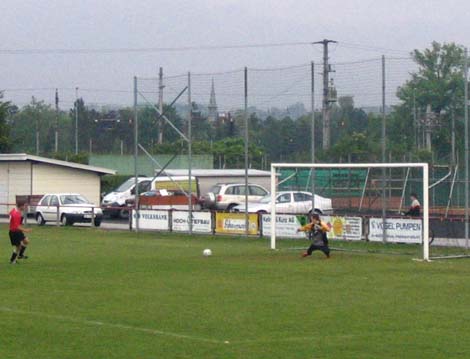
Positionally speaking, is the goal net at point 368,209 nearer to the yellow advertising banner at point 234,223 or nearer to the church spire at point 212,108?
the yellow advertising banner at point 234,223

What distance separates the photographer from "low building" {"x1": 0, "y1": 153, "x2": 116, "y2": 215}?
58.2 meters

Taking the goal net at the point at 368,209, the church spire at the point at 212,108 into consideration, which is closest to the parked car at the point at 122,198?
the church spire at the point at 212,108

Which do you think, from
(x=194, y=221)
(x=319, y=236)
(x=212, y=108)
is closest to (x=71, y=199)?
(x=194, y=221)

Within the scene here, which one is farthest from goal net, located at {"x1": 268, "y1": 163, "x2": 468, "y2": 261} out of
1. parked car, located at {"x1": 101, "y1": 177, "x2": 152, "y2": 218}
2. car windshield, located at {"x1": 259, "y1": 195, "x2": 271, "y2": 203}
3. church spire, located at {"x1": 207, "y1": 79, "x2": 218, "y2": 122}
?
parked car, located at {"x1": 101, "y1": 177, "x2": 152, "y2": 218}

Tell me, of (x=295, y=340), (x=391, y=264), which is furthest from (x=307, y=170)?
(x=295, y=340)

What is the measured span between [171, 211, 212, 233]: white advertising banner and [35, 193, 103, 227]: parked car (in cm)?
717

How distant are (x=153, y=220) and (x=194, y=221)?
8.63 ft

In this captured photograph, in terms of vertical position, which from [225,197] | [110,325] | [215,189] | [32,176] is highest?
[32,176]

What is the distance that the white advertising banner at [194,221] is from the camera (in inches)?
1658

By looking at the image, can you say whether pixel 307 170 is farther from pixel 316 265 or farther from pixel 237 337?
pixel 237 337

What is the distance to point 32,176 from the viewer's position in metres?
58.7

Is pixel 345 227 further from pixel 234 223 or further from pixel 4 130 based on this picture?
pixel 4 130

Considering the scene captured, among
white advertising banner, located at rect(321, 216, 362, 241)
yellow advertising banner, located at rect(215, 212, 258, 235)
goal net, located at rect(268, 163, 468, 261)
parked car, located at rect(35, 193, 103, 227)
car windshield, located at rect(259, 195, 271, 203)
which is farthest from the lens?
parked car, located at rect(35, 193, 103, 227)

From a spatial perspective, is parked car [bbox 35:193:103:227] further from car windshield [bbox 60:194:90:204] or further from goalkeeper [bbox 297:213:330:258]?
goalkeeper [bbox 297:213:330:258]
